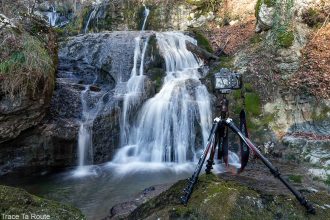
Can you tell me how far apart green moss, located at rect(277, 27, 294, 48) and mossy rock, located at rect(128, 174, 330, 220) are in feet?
24.4

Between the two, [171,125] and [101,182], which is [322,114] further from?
[101,182]

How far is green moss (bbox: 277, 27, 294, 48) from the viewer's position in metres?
Result: 9.92

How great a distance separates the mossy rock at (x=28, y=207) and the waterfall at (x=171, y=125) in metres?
5.71

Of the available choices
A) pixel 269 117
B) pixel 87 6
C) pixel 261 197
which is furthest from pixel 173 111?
pixel 87 6

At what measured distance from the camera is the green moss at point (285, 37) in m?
9.92

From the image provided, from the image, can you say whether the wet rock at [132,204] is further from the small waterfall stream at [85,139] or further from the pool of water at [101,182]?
the small waterfall stream at [85,139]

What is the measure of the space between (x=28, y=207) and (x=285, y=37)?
9.16 metres

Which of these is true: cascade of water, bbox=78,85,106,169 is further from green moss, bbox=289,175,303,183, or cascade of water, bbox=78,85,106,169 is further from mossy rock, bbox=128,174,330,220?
mossy rock, bbox=128,174,330,220

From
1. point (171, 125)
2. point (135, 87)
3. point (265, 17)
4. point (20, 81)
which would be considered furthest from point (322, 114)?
point (20, 81)

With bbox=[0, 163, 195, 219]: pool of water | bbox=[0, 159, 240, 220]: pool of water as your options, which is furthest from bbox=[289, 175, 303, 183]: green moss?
bbox=[0, 163, 195, 219]: pool of water

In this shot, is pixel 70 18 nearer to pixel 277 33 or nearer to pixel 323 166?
pixel 277 33

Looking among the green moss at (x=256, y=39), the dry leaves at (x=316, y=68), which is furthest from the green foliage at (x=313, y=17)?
the green moss at (x=256, y=39)

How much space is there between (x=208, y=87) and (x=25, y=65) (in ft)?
17.1

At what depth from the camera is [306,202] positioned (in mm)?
3010
